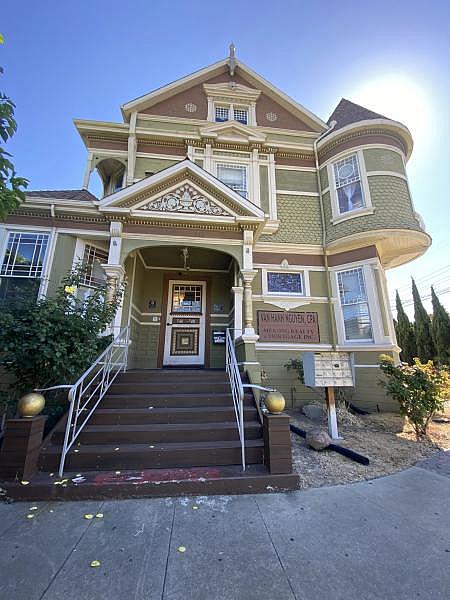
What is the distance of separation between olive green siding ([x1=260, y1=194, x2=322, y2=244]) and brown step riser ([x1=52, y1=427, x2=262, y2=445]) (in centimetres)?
604

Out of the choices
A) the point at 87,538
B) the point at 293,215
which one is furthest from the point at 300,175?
the point at 87,538

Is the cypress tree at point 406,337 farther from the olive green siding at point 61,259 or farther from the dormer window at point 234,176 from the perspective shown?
the olive green siding at point 61,259

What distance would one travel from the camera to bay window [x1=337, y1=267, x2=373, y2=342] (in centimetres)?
788

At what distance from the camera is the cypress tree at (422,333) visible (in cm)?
1703

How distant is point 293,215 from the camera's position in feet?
30.0

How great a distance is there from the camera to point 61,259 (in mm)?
7004

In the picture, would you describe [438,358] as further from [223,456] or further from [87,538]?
[87,538]

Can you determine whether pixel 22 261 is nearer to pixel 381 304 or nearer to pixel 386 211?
pixel 381 304

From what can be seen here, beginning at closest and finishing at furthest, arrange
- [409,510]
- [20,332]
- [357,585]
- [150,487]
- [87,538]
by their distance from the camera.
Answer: [357,585]
[87,538]
[409,510]
[150,487]
[20,332]

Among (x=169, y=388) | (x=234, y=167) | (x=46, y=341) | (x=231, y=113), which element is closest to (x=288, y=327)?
(x=169, y=388)

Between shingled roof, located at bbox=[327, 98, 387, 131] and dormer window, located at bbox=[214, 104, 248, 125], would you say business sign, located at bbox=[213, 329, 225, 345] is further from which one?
shingled roof, located at bbox=[327, 98, 387, 131]

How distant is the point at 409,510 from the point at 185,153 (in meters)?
10.0

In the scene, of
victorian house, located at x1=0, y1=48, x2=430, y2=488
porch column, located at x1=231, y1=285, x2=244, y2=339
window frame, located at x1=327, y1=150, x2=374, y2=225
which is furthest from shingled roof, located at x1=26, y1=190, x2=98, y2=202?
window frame, located at x1=327, y1=150, x2=374, y2=225

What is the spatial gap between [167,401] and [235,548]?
8.92ft
